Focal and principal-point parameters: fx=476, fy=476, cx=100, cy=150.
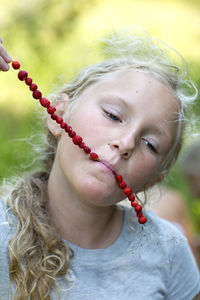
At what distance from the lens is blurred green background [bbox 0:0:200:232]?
5121mm

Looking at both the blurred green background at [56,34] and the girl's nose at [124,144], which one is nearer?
the girl's nose at [124,144]

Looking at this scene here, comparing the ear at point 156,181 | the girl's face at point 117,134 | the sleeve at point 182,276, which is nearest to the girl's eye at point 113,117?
the girl's face at point 117,134

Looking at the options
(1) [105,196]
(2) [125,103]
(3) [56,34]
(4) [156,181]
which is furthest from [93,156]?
(3) [56,34]

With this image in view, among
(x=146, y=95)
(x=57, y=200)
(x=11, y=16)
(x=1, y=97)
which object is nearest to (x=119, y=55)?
(x=146, y=95)

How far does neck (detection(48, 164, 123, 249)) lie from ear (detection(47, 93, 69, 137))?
0.18 meters

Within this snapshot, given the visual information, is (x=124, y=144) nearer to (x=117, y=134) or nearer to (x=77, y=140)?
(x=117, y=134)

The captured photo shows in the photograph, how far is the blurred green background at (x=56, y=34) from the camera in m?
5.12

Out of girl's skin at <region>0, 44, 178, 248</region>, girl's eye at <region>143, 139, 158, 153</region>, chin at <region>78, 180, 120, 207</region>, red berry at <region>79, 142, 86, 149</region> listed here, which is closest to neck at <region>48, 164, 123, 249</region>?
girl's skin at <region>0, 44, 178, 248</region>

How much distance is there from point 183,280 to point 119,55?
1085 millimetres

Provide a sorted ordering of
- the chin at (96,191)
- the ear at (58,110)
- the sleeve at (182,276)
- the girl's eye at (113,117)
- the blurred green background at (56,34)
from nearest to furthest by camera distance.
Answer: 1. the chin at (96,191)
2. the girl's eye at (113,117)
3. the ear at (58,110)
4. the sleeve at (182,276)
5. the blurred green background at (56,34)

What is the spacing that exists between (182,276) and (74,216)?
63 cm

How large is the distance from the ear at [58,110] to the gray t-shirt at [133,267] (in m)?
0.41

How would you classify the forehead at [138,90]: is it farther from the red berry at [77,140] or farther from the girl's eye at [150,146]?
the red berry at [77,140]

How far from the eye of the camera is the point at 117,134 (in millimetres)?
1825
